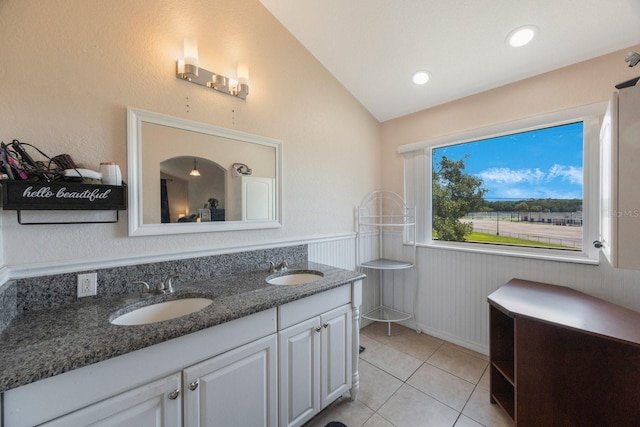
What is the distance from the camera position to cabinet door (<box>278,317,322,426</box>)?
4.36ft

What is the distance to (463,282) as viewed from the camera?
235 cm

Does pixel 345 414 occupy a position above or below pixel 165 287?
below

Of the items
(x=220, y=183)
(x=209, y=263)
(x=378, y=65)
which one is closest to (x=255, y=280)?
(x=209, y=263)

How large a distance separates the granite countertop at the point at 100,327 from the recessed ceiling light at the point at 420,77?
189cm

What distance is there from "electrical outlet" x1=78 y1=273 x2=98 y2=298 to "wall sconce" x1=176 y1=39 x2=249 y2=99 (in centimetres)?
119

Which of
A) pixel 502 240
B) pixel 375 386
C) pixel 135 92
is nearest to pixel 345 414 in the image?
pixel 375 386

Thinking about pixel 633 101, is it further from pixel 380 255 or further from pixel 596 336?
pixel 380 255

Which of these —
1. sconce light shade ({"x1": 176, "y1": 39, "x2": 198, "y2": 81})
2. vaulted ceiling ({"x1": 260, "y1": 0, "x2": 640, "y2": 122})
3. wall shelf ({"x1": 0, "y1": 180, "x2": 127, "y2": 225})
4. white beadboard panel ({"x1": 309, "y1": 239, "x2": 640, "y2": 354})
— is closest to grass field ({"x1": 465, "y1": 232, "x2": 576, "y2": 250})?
white beadboard panel ({"x1": 309, "y1": 239, "x2": 640, "y2": 354})

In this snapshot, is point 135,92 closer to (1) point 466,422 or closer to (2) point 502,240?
(1) point 466,422

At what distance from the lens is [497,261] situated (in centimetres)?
217

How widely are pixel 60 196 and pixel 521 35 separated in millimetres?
2748

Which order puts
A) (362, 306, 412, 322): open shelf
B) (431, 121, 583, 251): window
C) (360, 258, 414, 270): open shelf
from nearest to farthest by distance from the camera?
1. (431, 121, 583, 251): window
2. (360, 258, 414, 270): open shelf
3. (362, 306, 412, 322): open shelf

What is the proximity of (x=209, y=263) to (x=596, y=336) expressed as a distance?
209 centimetres

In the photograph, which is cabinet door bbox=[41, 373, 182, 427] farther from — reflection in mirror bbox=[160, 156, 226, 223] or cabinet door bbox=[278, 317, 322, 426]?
reflection in mirror bbox=[160, 156, 226, 223]
